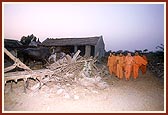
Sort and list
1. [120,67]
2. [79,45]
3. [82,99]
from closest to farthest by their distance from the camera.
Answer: [82,99] → [120,67] → [79,45]

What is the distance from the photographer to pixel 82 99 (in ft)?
29.4

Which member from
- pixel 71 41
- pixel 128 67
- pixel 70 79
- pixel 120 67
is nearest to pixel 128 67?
pixel 128 67

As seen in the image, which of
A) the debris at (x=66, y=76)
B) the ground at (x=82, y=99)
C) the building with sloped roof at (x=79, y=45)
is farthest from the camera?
the building with sloped roof at (x=79, y=45)

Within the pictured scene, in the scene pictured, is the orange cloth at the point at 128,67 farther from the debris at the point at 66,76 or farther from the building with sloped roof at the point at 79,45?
the building with sloped roof at the point at 79,45

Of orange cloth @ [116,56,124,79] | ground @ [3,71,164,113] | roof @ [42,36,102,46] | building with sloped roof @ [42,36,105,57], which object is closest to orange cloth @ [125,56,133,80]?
orange cloth @ [116,56,124,79]

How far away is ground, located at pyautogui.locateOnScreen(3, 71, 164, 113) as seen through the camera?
8008mm

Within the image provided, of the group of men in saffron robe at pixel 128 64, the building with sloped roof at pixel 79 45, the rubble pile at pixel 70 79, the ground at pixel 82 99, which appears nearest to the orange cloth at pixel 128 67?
the group of men in saffron robe at pixel 128 64

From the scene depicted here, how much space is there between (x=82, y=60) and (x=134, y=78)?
4023mm

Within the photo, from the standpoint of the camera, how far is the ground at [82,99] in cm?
801

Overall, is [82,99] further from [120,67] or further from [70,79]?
[120,67]

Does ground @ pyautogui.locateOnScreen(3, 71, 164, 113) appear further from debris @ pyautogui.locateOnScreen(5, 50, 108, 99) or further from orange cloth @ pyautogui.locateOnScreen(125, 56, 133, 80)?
orange cloth @ pyautogui.locateOnScreen(125, 56, 133, 80)

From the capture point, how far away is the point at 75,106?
26.8 feet

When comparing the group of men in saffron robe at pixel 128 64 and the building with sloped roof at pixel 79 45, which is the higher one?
the building with sloped roof at pixel 79 45

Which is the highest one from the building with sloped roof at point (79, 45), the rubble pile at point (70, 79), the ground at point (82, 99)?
the building with sloped roof at point (79, 45)
